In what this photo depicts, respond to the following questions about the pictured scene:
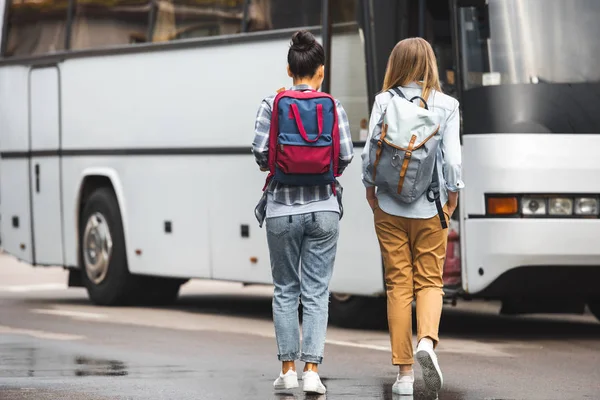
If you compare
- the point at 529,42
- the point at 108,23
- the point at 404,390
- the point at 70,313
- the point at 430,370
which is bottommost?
the point at 404,390

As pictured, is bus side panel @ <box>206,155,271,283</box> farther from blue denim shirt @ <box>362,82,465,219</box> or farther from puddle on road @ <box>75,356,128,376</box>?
blue denim shirt @ <box>362,82,465,219</box>

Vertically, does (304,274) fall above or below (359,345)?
above

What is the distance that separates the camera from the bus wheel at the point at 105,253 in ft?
48.2

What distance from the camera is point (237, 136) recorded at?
42.6 feet

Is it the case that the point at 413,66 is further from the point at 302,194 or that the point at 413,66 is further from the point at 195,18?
the point at 195,18

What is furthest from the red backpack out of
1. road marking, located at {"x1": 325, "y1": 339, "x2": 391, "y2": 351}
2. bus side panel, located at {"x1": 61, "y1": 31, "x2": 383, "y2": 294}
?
bus side panel, located at {"x1": 61, "y1": 31, "x2": 383, "y2": 294}

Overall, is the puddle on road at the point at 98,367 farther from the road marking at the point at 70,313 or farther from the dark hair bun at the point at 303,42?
the road marking at the point at 70,313

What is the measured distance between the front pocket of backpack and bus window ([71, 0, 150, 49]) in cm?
674

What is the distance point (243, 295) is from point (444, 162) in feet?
29.8

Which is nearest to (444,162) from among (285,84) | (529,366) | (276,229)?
(276,229)

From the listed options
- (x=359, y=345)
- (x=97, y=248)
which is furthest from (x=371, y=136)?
(x=97, y=248)

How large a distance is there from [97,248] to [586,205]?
18.8ft

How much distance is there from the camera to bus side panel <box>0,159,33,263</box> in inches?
623

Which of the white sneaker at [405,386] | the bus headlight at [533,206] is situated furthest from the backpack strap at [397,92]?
the bus headlight at [533,206]
